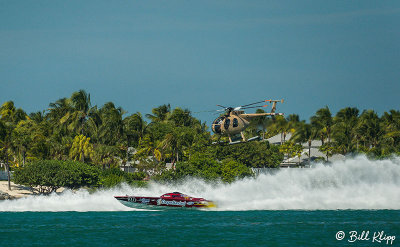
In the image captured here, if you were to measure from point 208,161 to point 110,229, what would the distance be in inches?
1231

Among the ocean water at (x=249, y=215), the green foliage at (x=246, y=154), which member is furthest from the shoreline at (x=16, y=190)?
the green foliage at (x=246, y=154)

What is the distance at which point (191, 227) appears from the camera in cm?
4678

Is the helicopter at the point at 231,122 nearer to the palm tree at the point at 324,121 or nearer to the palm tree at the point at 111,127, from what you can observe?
the palm tree at the point at 111,127

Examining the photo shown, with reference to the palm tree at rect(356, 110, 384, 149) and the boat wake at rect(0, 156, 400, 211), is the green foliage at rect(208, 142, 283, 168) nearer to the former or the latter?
the palm tree at rect(356, 110, 384, 149)

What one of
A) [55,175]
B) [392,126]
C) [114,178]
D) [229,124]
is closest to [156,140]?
[114,178]

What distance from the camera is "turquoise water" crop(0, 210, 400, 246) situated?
40750mm

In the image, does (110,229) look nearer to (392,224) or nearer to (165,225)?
(165,225)

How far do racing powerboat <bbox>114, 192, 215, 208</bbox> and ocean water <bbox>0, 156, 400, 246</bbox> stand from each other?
1.00 metres

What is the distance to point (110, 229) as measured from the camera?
45.3m

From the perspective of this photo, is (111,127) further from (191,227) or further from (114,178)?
(191,227)

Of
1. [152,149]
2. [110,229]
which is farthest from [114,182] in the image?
[110,229]

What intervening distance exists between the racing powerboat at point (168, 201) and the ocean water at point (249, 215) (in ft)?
3.30

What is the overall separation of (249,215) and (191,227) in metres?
9.64

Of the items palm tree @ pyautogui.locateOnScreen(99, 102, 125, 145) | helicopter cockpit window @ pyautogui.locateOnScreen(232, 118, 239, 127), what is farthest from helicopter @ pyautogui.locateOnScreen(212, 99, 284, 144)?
palm tree @ pyautogui.locateOnScreen(99, 102, 125, 145)
